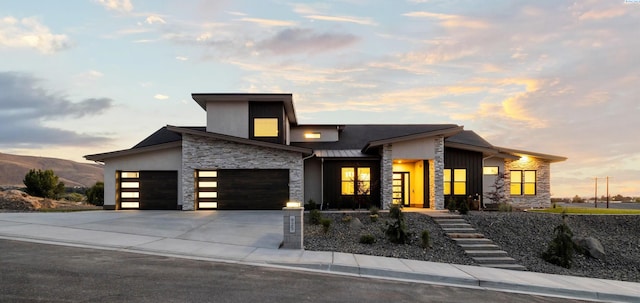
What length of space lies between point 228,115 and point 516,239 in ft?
53.2

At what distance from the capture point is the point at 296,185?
2019 centimetres

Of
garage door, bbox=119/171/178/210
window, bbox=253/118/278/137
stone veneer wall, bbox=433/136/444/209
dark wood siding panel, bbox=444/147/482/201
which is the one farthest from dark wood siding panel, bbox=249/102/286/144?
dark wood siding panel, bbox=444/147/482/201

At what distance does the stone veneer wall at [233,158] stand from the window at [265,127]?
77.6 inches

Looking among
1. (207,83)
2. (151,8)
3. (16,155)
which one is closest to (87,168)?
(16,155)

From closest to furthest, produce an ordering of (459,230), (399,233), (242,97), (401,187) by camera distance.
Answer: (399,233) < (459,230) < (242,97) < (401,187)

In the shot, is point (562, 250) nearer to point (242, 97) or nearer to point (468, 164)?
point (468, 164)

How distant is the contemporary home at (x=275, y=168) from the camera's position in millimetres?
20031

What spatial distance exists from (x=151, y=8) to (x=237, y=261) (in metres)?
11.0

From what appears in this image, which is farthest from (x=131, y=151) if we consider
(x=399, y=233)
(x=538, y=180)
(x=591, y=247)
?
(x=538, y=180)

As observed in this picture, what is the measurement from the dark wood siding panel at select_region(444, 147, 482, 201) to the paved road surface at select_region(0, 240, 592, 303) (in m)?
13.9

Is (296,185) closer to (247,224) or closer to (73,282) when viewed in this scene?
(247,224)

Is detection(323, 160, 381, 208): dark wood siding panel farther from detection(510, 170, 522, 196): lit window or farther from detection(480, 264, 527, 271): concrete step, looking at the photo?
detection(480, 264, 527, 271): concrete step

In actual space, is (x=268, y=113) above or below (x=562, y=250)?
above

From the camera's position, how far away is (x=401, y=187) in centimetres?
2253
